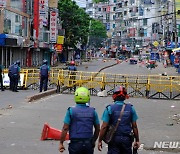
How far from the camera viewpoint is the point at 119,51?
149 meters

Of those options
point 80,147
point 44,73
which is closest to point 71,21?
point 44,73

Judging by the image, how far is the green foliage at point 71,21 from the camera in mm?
77050

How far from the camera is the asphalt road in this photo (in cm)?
1083

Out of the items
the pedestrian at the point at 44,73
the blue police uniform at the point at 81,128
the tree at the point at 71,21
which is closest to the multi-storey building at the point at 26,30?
the tree at the point at 71,21

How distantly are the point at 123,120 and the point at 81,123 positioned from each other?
650mm

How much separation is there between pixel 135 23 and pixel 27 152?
130 metres

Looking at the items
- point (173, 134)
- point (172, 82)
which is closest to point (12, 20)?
point (172, 82)

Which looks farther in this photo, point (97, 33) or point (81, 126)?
point (97, 33)

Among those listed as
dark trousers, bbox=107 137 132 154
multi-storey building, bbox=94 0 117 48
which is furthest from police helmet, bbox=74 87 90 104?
multi-storey building, bbox=94 0 117 48

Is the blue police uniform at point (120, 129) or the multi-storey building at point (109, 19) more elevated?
the multi-storey building at point (109, 19)

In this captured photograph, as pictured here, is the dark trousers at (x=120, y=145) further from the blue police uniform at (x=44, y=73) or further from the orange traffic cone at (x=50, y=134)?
→ the blue police uniform at (x=44, y=73)

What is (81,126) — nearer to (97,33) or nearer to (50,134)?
(50,134)

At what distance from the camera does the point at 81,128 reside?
6.93 m

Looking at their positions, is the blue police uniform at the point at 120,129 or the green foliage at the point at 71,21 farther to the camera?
the green foliage at the point at 71,21
